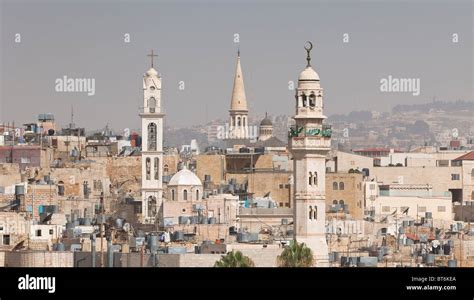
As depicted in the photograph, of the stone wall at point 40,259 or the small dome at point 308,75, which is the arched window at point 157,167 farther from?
the stone wall at point 40,259

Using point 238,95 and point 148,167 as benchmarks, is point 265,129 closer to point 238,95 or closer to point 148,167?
point 238,95

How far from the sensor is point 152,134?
74125mm

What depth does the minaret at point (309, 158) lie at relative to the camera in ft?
156

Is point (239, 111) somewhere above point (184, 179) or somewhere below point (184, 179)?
above

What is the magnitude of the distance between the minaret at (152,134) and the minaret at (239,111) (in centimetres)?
3350

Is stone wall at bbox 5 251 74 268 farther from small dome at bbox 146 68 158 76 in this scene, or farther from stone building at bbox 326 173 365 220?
stone building at bbox 326 173 365 220

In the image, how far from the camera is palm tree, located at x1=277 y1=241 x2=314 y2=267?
43938 mm

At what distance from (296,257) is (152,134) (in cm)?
2985

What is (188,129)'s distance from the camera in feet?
321

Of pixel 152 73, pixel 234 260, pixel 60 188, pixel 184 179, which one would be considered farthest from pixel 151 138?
pixel 234 260
